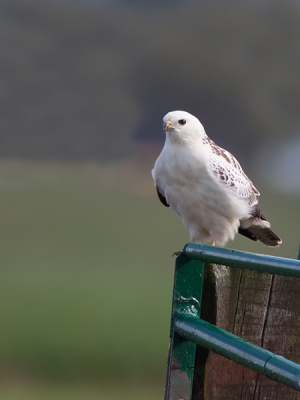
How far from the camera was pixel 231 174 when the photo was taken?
5449 millimetres

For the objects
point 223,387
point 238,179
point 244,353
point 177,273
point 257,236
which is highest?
point 238,179

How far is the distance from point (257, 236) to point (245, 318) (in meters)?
3.81

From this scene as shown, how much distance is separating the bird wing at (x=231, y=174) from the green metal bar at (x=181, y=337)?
2897mm

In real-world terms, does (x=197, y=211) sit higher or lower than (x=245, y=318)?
higher

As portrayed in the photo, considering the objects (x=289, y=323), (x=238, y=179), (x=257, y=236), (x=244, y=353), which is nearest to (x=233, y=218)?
(x=238, y=179)

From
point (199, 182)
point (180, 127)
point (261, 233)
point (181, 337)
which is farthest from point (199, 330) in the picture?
point (261, 233)

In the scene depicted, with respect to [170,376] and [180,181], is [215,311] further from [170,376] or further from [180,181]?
[180,181]

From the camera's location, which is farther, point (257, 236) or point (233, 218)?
point (257, 236)

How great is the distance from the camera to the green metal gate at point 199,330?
1.81m

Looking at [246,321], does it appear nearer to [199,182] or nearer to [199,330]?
[199,330]

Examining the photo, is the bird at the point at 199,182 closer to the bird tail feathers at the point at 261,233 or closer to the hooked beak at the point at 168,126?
the hooked beak at the point at 168,126

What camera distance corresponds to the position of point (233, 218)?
18.4 ft

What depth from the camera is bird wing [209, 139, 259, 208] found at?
5.33 meters

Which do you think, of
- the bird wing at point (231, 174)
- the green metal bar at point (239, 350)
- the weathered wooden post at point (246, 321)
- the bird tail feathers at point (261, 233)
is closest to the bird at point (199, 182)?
the bird wing at point (231, 174)
